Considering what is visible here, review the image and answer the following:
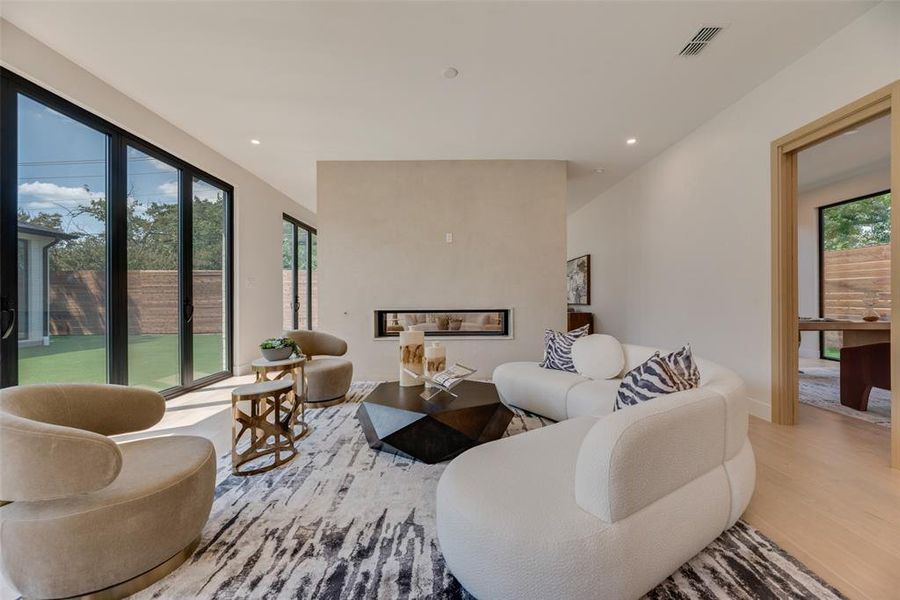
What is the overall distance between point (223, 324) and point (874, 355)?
6.77 metres

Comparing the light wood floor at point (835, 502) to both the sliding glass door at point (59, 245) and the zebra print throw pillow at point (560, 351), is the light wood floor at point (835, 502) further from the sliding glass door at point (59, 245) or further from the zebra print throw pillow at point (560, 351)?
the sliding glass door at point (59, 245)

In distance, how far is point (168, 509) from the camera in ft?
4.02

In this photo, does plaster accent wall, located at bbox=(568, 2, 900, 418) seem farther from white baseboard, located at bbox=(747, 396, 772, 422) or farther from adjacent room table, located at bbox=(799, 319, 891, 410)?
adjacent room table, located at bbox=(799, 319, 891, 410)

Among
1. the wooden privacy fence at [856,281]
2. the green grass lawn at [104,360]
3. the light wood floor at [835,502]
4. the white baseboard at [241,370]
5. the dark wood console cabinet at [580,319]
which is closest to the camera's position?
the light wood floor at [835,502]

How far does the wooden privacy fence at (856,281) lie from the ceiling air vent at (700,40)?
477 cm

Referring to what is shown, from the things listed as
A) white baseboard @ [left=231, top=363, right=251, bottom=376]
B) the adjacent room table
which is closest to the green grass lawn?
white baseboard @ [left=231, top=363, right=251, bottom=376]

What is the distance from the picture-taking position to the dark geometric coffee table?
1.99 meters

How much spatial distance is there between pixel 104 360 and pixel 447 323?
10.8 ft

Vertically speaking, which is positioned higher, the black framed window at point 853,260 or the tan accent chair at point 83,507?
the black framed window at point 853,260

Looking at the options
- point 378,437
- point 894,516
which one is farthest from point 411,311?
point 894,516

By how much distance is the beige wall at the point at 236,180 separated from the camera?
2.33 meters

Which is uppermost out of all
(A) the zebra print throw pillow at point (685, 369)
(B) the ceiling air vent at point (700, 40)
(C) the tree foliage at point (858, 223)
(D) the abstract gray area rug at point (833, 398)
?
(B) the ceiling air vent at point (700, 40)

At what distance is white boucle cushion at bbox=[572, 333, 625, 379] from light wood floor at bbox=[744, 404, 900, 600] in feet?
3.20


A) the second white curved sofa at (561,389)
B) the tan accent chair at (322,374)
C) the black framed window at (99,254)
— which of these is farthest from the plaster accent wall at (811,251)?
the black framed window at (99,254)
